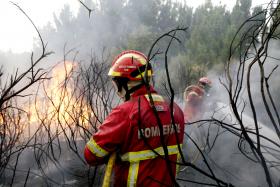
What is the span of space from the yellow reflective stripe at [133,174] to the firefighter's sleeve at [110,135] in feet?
0.62

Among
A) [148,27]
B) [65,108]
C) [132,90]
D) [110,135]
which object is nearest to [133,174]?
[110,135]

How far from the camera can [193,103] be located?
732 cm

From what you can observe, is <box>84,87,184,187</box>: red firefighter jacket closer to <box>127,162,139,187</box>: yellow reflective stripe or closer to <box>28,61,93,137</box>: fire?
<box>127,162,139,187</box>: yellow reflective stripe

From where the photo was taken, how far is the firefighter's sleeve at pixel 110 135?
236cm

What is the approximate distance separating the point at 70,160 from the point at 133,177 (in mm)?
3456

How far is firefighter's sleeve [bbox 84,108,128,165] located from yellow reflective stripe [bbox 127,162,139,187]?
0.62ft

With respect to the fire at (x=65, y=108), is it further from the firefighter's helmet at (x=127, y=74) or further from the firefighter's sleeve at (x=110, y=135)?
the firefighter's helmet at (x=127, y=74)

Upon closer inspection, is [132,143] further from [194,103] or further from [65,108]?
[194,103]

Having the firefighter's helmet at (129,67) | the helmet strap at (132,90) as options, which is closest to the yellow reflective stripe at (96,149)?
the helmet strap at (132,90)

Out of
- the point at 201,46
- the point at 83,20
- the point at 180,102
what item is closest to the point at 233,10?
the point at 201,46

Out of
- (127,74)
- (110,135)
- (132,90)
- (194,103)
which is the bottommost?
(194,103)

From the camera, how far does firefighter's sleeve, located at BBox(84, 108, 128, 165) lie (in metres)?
2.36

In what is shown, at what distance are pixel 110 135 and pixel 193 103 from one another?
16.9 ft

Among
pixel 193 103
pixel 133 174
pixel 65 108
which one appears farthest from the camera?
pixel 193 103
